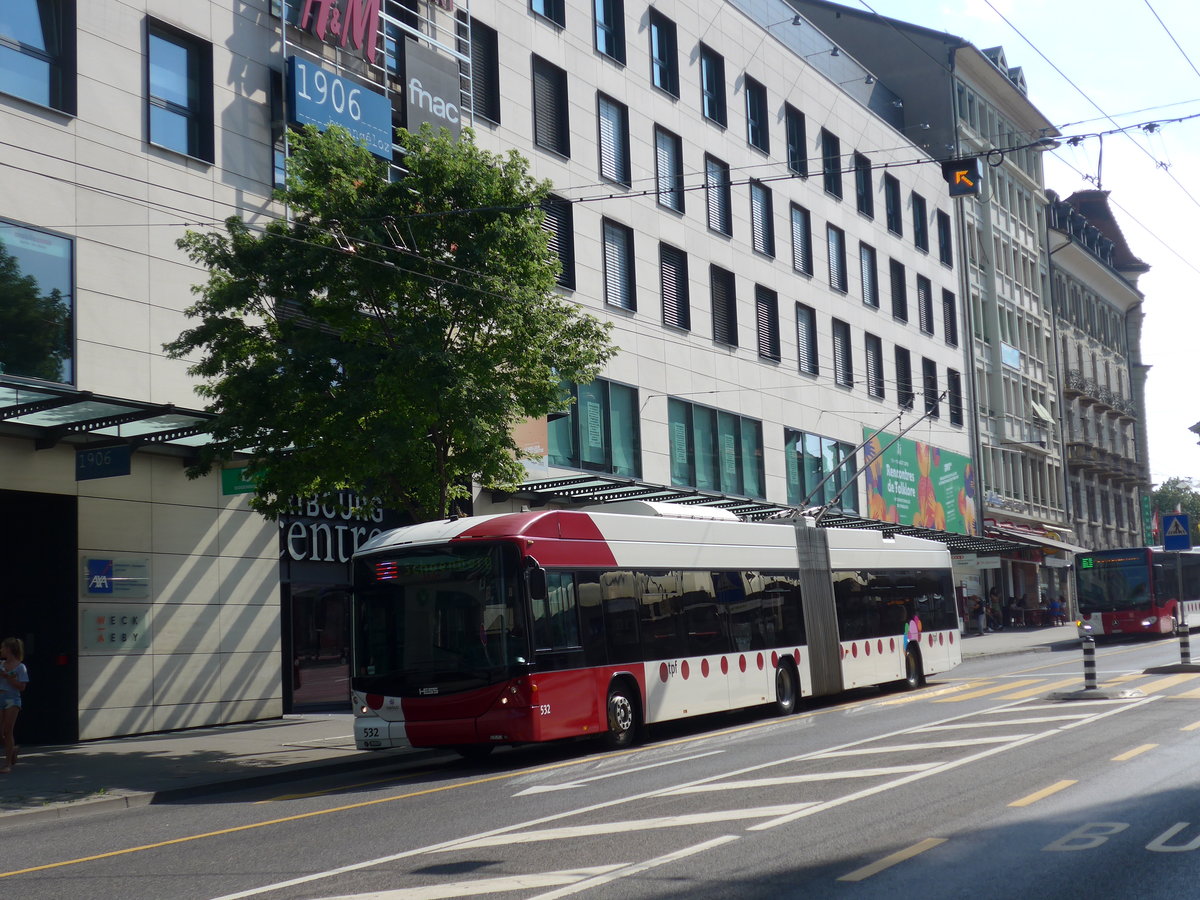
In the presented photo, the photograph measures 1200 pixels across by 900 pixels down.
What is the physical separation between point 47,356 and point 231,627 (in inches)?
220

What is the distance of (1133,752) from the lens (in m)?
13.9

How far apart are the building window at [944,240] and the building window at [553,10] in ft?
88.8

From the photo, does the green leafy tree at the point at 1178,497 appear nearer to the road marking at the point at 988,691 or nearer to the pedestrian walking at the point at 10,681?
the road marking at the point at 988,691

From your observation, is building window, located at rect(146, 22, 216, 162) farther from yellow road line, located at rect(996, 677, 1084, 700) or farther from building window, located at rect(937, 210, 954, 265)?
building window, located at rect(937, 210, 954, 265)

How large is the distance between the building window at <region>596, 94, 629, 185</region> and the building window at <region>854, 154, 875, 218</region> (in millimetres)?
15411

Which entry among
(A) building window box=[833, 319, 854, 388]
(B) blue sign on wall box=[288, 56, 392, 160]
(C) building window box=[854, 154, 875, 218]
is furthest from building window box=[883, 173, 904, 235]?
(B) blue sign on wall box=[288, 56, 392, 160]

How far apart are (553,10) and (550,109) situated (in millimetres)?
2463

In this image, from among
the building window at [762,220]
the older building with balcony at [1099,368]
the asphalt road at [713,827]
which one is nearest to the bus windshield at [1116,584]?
the building window at [762,220]

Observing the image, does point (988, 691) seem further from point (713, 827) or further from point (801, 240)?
point (801, 240)

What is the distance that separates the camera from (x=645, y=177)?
118ft

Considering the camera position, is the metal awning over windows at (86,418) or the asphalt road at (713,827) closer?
the asphalt road at (713,827)

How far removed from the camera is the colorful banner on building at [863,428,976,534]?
156ft

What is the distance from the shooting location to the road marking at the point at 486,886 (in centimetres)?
807

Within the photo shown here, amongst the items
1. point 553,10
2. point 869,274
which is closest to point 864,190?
point 869,274
